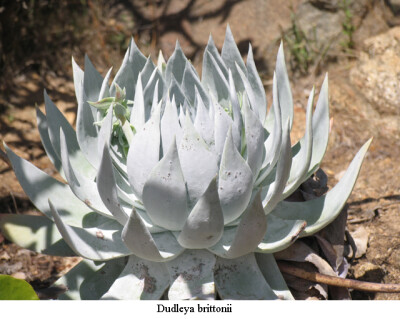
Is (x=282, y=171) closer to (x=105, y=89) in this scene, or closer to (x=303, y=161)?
(x=303, y=161)

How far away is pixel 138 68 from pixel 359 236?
1.10 meters

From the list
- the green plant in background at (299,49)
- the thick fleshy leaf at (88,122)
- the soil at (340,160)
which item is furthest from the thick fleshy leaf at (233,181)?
the green plant in background at (299,49)

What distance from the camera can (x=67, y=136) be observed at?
6.04 ft

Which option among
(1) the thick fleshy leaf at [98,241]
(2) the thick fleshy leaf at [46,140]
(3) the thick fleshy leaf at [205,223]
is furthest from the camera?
(2) the thick fleshy leaf at [46,140]

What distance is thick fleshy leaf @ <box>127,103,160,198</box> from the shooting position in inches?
57.2

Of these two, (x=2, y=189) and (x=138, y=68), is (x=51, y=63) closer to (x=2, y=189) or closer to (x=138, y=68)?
(x=2, y=189)

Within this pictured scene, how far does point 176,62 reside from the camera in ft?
5.86

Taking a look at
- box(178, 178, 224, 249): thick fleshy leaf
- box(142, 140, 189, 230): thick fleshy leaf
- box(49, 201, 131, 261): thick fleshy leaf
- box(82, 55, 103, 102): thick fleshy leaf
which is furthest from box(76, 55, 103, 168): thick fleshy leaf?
→ box(178, 178, 224, 249): thick fleshy leaf

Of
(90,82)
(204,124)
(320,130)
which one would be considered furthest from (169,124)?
(320,130)

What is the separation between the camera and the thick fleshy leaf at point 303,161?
1.53 m

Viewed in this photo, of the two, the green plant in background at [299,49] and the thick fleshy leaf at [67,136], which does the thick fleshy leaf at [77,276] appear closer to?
the thick fleshy leaf at [67,136]

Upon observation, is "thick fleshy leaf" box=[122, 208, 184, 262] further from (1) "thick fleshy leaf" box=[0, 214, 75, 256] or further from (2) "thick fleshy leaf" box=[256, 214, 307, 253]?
(1) "thick fleshy leaf" box=[0, 214, 75, 256]

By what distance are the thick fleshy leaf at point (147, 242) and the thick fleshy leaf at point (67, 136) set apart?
0.38 meters

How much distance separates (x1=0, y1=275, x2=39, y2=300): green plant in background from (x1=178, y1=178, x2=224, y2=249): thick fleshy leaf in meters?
0.42
